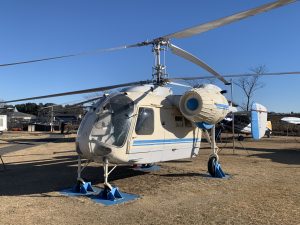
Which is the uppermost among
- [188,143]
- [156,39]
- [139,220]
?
[156,39]

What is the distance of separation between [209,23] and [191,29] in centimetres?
61

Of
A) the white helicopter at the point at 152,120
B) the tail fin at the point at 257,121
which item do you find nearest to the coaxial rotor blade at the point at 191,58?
the white helicopter at the point at 152,120

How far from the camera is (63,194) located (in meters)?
10.1

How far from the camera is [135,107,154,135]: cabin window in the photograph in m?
10.7

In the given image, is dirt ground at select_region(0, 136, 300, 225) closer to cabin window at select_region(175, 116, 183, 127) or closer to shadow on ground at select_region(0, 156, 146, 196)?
shadow on ground at select_region(0, 156, 146, 196)

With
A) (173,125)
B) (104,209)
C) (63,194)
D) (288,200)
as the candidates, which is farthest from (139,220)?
(173,125)

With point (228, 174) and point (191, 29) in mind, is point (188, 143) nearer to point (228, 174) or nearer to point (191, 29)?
point (228, 174)

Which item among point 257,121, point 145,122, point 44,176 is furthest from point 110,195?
point 257,121

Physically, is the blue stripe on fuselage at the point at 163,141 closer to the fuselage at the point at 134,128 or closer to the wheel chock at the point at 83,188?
the fuselage at the point at 134,128

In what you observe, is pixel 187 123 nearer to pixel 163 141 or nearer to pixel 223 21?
pixel 163 141

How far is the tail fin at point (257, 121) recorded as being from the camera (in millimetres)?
17875

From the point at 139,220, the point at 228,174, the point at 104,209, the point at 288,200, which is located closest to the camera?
the point at 139,220

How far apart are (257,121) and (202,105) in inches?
323

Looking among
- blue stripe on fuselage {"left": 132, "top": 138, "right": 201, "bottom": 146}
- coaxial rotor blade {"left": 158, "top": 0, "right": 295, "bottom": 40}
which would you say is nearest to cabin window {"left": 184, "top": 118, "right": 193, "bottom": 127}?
blue stripe on fuselage {"left": 132, "top": 138, "right": 201, "bottom": 146}
